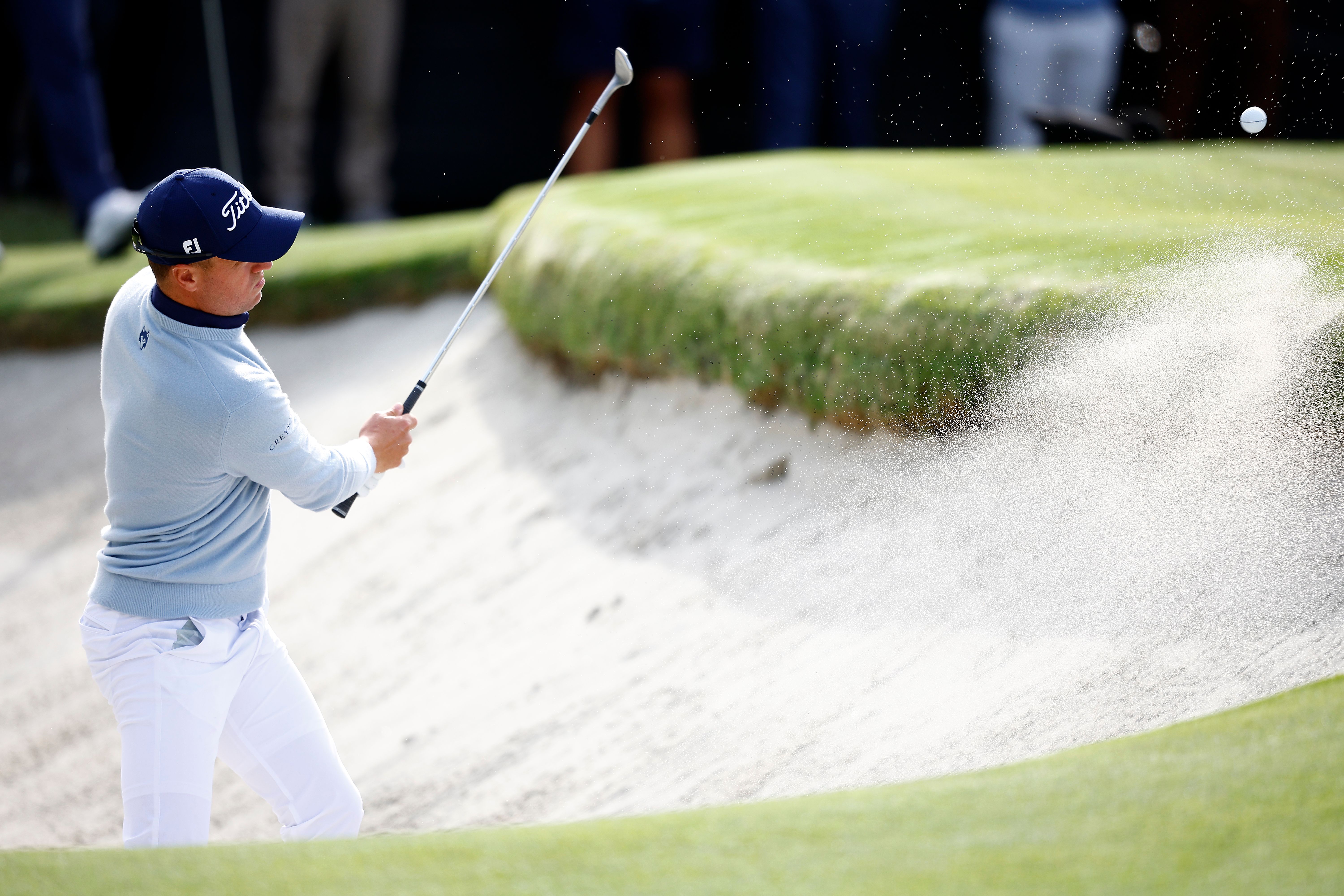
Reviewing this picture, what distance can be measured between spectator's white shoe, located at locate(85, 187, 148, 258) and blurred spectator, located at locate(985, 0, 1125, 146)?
5.04 meters

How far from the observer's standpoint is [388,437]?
2.79m

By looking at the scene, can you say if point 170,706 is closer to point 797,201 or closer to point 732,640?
point 732,640

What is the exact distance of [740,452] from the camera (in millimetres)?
4230

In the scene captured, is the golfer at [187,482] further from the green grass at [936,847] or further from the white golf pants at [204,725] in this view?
the green grass at [936,847]

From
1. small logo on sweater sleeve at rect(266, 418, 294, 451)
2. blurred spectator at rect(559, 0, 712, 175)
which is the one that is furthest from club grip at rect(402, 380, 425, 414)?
blurred spectator at rect(559, 0, 712, 175)

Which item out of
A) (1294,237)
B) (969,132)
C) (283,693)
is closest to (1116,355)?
(1294,237)

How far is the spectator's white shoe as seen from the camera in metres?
7.39

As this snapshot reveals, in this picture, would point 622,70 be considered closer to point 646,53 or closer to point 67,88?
point 646,53

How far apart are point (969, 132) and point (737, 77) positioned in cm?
162

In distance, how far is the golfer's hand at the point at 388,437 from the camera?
2789 mm

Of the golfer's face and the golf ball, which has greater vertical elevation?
the golfer's face

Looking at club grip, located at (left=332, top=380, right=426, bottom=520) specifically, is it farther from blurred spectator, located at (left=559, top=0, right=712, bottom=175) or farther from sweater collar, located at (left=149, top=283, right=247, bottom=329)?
blurred spectator, located at (left=559, top=0, right=712, bottom=175)

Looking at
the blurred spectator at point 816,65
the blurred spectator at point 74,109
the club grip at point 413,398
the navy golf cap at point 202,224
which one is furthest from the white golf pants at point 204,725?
the blurred spectator at point 816,65

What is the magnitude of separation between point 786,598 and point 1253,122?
4.63 m
